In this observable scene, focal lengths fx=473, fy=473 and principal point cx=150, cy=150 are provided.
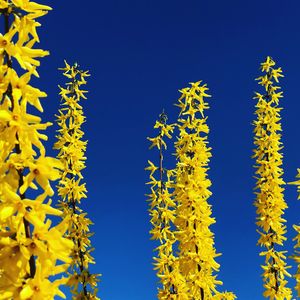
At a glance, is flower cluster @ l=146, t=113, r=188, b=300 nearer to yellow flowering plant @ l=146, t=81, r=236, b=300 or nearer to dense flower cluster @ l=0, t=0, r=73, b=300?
yellow flowering plant @ l=146, t=81, r=236, b=300

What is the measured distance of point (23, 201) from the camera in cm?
441

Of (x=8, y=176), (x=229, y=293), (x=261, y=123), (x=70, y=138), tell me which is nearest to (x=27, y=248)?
(x=8, y=176)

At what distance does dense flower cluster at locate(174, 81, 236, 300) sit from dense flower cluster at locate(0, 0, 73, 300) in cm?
680

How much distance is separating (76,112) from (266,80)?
643 centimetres

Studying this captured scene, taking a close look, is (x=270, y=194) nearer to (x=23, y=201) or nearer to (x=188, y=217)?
(x=188, y=217)

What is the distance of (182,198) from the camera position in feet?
37.6

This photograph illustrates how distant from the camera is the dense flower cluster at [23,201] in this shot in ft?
14.3

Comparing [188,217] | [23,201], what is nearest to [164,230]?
[188,217]

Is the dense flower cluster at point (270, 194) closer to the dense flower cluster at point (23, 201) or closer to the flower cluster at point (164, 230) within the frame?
the flower cluster at point (164, 230)

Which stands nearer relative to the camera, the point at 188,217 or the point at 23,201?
the point at 23,201

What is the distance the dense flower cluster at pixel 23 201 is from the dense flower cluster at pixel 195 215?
6.80 metres

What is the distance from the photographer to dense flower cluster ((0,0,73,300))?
4363 millimetres

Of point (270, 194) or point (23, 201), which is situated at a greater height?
point (270, 194)

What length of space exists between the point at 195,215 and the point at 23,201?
281 inches
